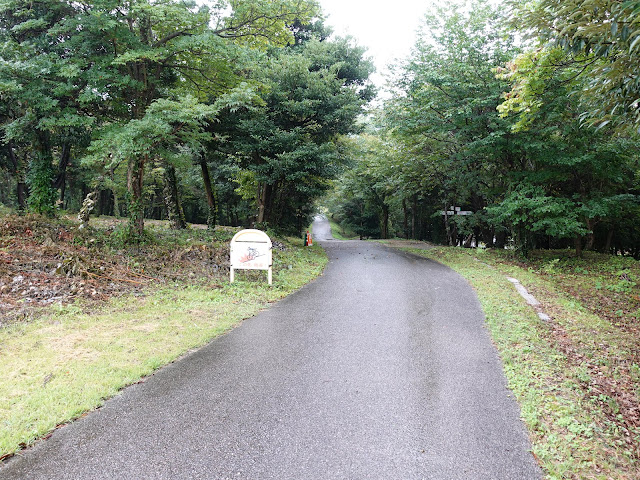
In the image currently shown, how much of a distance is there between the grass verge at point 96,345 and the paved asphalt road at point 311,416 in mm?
197

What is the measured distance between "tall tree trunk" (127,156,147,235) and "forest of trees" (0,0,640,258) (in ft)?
0.14

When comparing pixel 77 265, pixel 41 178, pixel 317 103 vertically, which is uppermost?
pixel 317 103

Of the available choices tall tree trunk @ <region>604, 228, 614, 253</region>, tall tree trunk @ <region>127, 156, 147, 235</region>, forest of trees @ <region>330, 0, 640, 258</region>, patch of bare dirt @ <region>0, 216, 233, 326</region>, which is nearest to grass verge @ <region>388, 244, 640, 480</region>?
forest of trees @ <region>330, 0, 640, 258</region>

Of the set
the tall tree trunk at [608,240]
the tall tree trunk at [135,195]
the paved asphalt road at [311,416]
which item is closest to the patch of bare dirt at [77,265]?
the tall tree trunk at [135,195]

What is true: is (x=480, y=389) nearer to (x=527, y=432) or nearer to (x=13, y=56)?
(x=527, y=432)

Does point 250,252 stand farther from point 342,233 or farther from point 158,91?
point 342,233

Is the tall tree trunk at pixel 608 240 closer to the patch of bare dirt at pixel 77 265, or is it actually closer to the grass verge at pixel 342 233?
the patch of bare dirt at pixel 77 265

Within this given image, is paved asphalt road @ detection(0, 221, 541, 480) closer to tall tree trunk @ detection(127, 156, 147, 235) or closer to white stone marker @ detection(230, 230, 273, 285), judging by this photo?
white stone marker @ detection(230, 230, 273, 285)

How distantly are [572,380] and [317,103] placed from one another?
11.4 meters

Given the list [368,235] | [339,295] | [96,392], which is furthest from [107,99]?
[368,235]

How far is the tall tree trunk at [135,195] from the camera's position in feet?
30.9

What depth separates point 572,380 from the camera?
12.3 feet

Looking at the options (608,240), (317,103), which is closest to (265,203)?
(317,103)

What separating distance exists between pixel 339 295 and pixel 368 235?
2467cm
